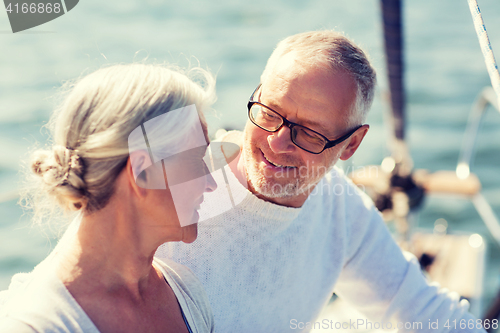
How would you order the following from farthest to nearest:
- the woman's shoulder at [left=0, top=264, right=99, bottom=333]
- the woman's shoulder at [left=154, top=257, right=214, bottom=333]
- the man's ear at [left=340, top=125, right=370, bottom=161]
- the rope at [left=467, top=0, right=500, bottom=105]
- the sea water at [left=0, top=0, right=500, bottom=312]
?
the sea water at [left=0, top=0, right=500, bottom=312] → the man's ear at [left=340, top=125, right=370, bottom=161] → the woman's shoulder at [left=154, top=257, right=214, bottom=333] → the rope at [left=467, top=0, right=500, bottom=105] → the woman's shoulder at [left=0, top=264, right=99, bottom=333]

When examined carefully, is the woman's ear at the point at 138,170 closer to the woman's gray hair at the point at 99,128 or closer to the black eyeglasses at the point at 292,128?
the woman's gray hair at the point at 99,128

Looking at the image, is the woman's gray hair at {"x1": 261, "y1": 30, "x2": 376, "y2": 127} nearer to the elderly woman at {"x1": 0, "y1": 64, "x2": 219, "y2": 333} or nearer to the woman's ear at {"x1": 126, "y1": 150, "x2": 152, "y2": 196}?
the elderly woman at {"x1": 0, "y1": 64, "x2": 219, "y2": 333}

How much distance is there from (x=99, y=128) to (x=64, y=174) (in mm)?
123

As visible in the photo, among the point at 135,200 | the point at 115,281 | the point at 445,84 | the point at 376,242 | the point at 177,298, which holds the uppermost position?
the point at 135,200

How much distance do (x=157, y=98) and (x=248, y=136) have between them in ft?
1.85

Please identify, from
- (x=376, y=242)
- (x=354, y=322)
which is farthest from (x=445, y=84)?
(x=376, y=242)

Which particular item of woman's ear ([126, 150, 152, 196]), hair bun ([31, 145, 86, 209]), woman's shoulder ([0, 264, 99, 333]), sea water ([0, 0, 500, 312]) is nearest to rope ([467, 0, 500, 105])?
woman's ear ([126, 150, 152, 196])

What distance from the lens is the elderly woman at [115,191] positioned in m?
0.92

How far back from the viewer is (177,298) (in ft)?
3.77

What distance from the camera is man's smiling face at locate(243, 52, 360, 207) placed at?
1411 mm

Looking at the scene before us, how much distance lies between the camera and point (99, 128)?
0.91 metres

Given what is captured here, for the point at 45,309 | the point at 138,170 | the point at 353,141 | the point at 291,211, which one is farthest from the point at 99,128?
the point at 353,141

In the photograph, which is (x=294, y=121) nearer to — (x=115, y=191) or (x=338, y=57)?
(x=338, y=57)

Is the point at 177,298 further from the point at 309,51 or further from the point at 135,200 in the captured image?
the point at 309,51
